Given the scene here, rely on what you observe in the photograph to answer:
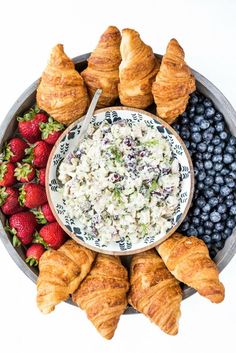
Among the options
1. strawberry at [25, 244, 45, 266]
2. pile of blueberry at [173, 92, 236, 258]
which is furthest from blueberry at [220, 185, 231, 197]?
strawberry at [25, 244, 45, 266]

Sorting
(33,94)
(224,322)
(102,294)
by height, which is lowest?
(224,322)

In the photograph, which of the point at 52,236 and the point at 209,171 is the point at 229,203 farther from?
the point at 52,236

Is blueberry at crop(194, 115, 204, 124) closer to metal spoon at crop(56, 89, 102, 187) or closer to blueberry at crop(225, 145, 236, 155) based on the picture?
blueberry at crop(225, 145, 236, 155)

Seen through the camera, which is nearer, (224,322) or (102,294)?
(102,294)

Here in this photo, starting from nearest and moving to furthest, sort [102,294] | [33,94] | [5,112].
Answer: [102,294] → [33,94] → [5,112]

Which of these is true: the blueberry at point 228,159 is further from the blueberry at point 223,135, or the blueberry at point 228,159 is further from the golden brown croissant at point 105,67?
the golden brown croissant at point 105,67

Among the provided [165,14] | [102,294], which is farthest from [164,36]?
[102,294]

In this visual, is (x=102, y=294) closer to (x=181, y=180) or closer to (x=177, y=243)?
(x=177, y=243)
